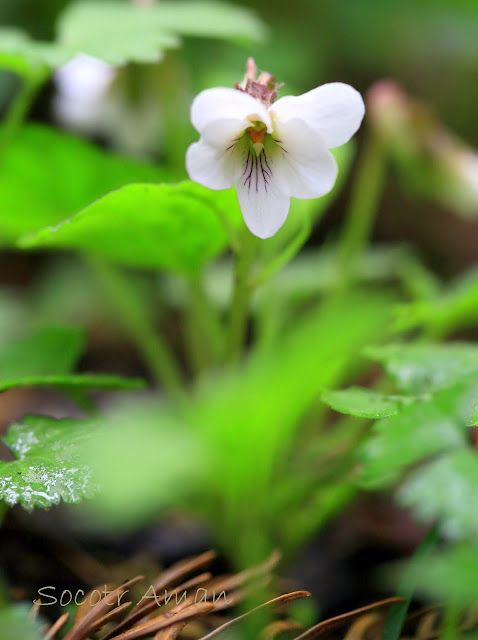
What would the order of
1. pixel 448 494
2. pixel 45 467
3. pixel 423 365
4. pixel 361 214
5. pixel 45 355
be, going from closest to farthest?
pixel 448 494, pixel 45 467, pixel 423 365, pixel 45 355, pixel 361 214

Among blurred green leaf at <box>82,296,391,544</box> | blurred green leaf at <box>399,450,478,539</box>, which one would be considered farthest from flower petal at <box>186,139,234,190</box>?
blurred green leaf at <box>399,450,478,539</box>

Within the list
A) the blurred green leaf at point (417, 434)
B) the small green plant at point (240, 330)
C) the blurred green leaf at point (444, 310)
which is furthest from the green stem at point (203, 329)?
the blurred green leaf at point (417, 434)

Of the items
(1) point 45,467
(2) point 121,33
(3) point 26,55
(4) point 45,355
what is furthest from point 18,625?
(2) point 121,33

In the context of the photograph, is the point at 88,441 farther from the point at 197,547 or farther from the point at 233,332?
the point at 197,547

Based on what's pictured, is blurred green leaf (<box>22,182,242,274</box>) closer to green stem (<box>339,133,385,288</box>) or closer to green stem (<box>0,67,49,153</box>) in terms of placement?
green stem (<box>0,67,49,153</box>)

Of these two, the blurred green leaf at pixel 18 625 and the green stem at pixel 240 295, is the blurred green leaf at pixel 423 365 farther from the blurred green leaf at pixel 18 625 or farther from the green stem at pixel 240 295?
the blurred green leaf at pixel 18 625

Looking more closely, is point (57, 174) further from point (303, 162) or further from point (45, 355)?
point (303, 162)
